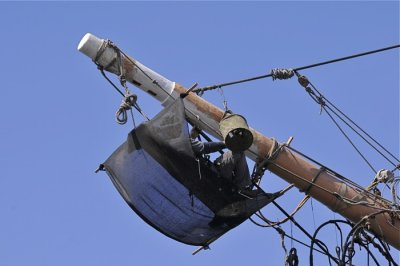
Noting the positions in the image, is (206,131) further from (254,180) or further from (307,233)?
(307,233)

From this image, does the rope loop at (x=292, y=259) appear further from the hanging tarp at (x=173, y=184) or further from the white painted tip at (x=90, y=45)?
the white painted tip at (x=90, y=45)

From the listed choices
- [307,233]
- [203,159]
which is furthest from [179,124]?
[307,233]

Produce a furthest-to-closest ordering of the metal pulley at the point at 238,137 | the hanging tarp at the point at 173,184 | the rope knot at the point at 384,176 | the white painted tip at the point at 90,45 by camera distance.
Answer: the rope knot at the point at 384,176 → the white painted tip at the point at 90,45 → the metal pulley at the point at 238,137 → the hanging tarp at the point at 173,184

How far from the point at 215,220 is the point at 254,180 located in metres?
0.90

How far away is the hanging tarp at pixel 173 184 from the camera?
17.6 metres

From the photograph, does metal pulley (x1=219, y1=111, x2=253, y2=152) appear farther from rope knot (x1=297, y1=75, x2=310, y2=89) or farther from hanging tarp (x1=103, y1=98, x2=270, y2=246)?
rope knot (x1=297, y1=75, x2=310, y2=89)

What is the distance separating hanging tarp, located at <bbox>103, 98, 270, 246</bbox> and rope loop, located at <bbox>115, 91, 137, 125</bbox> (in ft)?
0.85

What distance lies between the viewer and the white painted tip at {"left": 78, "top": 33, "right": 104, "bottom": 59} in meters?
18.6

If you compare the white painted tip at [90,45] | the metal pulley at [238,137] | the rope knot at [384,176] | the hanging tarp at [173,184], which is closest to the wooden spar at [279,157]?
the white painted tip at [90,45]

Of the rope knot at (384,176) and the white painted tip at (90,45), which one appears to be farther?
the rope knot at (384,176)

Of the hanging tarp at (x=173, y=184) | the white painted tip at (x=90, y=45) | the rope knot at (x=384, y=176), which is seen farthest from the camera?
the rope knot at (x=384, y=176)

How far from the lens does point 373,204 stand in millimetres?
19328

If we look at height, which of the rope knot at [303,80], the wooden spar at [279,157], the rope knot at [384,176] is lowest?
the wooden spar at [279,157]

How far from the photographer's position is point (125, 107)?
59.1 feet
